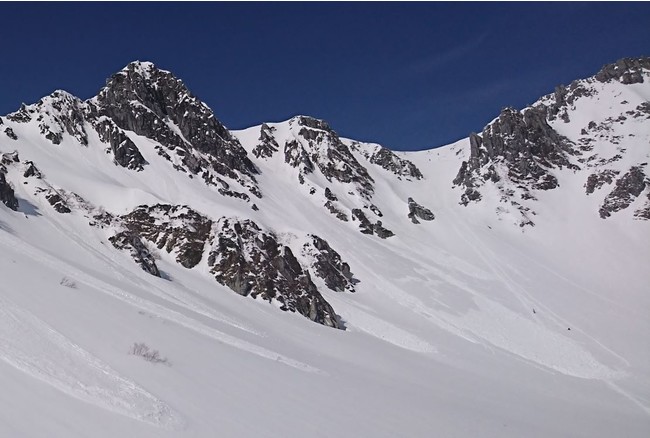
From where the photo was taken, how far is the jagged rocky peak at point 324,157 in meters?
90.7

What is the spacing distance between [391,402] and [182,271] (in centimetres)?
2660

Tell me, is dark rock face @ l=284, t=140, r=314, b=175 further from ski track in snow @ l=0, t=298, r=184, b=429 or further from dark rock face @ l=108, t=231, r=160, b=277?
ski track in snow @ l=0, t=298, r=184, b=429

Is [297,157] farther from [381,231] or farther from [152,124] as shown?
[152,124]

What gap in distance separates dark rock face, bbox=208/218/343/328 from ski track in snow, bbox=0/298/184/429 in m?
26.1

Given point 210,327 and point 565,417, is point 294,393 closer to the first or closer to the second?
point 210,327

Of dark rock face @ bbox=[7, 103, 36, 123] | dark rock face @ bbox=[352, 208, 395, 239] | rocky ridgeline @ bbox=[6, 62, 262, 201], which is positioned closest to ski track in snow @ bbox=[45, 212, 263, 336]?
rocky ridgeline @ bbox=[6, 62, 262, 201]

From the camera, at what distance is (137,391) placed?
912cm

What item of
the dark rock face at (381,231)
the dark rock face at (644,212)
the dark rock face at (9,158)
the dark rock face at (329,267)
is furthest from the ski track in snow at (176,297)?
the dark rock face at (644,212)

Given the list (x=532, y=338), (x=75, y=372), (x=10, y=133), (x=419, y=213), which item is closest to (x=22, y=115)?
(x=10, y=133)

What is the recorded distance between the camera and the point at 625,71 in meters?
123

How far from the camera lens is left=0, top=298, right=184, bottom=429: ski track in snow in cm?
829

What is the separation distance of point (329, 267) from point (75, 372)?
41.6 meters

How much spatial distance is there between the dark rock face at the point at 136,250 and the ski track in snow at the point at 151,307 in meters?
10.2

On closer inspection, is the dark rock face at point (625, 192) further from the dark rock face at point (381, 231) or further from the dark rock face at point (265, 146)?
the dark rock face at point (265, 146)
